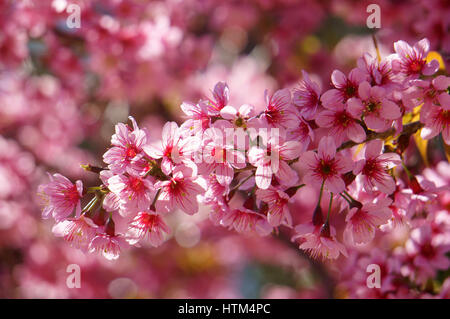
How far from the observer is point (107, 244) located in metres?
0.72

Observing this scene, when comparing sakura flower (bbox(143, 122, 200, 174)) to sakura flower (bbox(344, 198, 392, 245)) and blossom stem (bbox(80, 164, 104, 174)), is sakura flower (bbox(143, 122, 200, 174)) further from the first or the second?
sakura flower (bbox(344, 198, 392, 245))

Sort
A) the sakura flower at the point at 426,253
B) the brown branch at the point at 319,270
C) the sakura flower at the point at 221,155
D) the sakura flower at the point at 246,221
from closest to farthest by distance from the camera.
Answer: the sakura flower at the point at 221,155
the sakura flower at the point at 246,221
the sakura flower at the point at 426,253
the brown branch at the point at 319,270

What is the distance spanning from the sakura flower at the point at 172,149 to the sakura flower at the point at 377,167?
0.27m

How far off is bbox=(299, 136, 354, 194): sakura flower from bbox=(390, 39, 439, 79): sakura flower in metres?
0.18

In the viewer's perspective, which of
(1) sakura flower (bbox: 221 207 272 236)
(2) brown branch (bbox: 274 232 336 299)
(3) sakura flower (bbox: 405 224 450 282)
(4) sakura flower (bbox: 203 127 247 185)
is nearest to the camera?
(4) sakura flower (bbox: 203 127 247 185)

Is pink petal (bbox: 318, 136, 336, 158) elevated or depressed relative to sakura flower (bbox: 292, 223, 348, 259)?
elevated

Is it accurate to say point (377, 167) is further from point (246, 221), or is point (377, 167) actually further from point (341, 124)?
point (246, 221)

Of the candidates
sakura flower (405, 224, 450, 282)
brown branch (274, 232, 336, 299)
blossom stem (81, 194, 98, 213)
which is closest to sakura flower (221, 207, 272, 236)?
blossom stem (81, 194, 98, 213)

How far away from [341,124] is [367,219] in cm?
17

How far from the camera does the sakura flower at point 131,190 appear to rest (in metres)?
0.67

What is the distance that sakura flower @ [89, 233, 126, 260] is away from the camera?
2.31ft

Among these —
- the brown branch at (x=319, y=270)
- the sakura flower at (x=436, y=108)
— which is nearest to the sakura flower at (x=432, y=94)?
the sakura flower at (x=436, y=108)

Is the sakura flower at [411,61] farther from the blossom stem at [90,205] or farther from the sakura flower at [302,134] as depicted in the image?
the blossom stem at [90,205]

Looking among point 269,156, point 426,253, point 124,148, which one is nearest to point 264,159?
point 269,156
